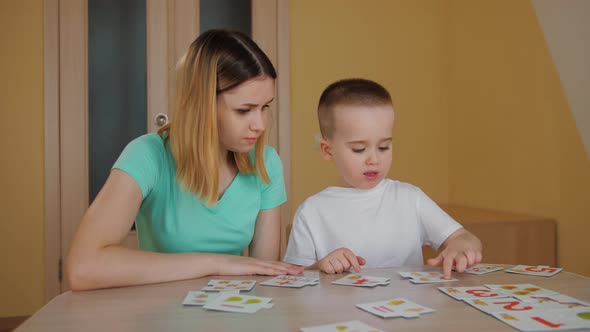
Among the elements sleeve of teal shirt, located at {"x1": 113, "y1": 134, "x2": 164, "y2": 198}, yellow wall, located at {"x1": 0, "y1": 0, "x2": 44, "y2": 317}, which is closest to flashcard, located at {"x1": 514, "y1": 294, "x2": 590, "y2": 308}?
sleeve of teal shirt, located at {"x1": 113, "y1": 134, "x2": 164, "y2": 198}

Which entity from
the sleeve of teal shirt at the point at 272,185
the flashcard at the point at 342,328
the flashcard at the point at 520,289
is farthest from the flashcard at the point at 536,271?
the sleeve of teal shirt at the point at 272,185

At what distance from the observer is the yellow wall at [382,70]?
3.46 metres

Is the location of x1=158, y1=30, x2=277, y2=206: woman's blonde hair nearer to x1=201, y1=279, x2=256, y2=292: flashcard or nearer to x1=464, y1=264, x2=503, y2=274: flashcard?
x1=201, y1=279, x2=256, y2=292: flashcard

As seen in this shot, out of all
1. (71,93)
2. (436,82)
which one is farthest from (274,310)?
(436,82)

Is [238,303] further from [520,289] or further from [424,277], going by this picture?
[520,289]

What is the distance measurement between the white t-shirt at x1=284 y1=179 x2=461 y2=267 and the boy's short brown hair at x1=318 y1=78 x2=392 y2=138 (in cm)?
23

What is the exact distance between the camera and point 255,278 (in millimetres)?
1202

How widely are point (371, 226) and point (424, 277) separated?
0.45m

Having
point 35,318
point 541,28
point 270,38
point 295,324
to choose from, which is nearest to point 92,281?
point 35,318

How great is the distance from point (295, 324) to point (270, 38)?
2788 millimetres

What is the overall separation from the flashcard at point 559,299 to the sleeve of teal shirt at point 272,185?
83 centimetres

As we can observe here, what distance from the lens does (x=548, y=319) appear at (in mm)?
859

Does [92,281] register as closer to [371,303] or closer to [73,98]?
[371,303]

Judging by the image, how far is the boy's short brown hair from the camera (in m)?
1.64
